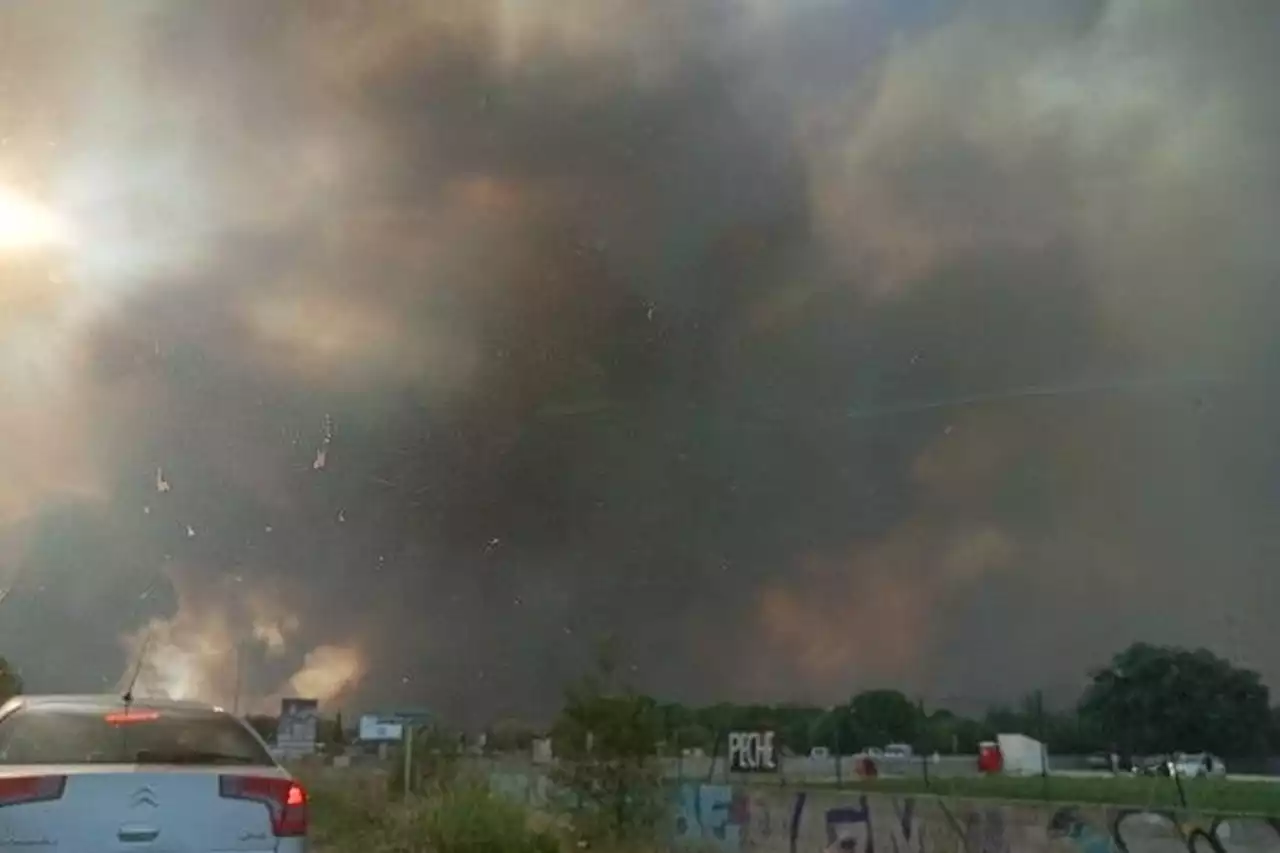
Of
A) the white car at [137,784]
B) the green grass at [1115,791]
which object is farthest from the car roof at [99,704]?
the green grass at [1115,791]

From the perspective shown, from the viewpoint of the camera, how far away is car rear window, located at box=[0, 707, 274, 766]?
3.37 m

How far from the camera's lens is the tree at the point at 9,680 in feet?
21.8

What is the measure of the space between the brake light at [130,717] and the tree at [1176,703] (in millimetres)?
3477

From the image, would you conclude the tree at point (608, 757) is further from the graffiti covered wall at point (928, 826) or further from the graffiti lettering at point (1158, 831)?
the graffiti lettering at point (1158, 831)

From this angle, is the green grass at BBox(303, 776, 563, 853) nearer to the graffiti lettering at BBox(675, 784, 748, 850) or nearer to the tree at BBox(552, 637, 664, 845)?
the tree at BBox(552, 637, 664, 845)

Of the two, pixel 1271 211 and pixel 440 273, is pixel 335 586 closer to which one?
pixel 440 273

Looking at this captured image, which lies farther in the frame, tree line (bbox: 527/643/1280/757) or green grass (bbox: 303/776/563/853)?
green grass (bbox: 303/776/563/853)

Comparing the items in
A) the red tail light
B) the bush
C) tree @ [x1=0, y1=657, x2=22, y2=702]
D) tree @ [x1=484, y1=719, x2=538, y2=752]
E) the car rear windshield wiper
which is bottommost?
the bush

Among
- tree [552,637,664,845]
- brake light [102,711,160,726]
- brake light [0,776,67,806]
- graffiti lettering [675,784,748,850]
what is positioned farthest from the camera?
tree [552,637,664,845]

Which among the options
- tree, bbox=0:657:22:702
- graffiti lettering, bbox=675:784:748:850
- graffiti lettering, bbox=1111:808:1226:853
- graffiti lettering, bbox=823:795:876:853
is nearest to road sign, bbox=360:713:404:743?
graffiti lettering, bbox=675:784:748:850

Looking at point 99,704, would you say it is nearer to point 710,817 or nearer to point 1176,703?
point 710,817

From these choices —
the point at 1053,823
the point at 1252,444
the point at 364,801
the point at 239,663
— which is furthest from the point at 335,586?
the point at 1252,444

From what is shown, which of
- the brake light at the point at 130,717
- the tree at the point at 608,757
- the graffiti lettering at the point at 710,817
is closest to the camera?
the brake light at the point at 130,717

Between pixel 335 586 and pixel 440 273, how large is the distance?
174cm
